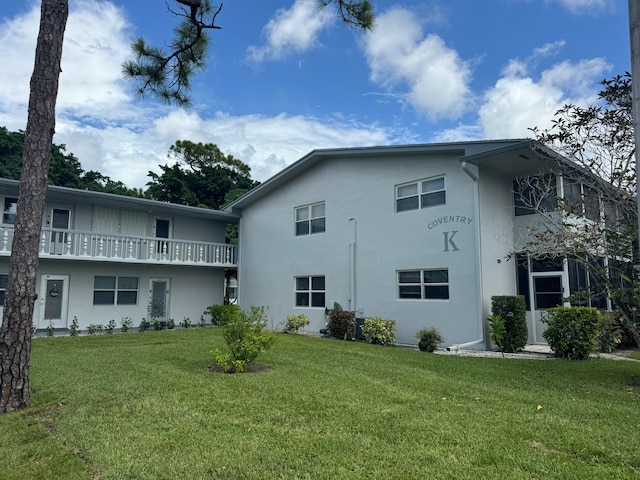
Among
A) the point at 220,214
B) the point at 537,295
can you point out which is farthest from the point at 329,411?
the point at 220,214

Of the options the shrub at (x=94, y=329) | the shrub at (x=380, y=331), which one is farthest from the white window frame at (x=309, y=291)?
the shrub at (x=94, y=329)

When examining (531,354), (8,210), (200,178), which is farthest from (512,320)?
(200,178)

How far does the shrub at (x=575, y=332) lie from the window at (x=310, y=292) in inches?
313

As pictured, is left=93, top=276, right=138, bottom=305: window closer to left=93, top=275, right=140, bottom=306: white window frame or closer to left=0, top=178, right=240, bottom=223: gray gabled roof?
left=93, top=275, right=140, bottom=306: white window frame

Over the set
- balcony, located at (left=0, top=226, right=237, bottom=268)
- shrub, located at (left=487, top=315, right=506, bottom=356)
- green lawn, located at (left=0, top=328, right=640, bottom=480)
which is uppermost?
balcony, located at (left=0, top=226, right=237, bottom=268)

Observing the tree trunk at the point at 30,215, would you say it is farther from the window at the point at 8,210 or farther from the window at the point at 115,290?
the window at the point at 115,290

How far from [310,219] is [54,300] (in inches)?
381

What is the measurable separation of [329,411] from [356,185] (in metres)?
10.7

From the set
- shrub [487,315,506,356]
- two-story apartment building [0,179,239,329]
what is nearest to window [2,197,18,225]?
two-story apartment building [0,179,239,329]

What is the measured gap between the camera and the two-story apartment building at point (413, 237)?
38.2 feet

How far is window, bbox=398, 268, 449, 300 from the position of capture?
40.4 feet

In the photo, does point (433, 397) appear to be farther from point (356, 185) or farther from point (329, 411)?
point (356, 185)

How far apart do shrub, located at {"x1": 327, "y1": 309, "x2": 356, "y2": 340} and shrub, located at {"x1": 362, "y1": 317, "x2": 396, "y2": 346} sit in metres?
0.82

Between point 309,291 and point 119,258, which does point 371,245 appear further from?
point 119,258
